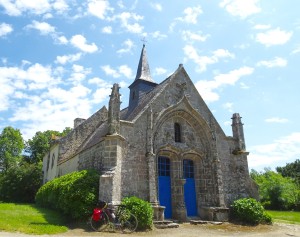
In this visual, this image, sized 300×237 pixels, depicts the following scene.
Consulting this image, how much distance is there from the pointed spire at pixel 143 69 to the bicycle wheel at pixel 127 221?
12170 mm

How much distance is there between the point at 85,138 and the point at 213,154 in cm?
1123

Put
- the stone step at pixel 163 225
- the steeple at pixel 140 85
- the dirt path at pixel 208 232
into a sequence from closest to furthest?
the dirt path at pixel 208 232 → the stone step at pixel 163 225 → the steeple at pixel 140 85

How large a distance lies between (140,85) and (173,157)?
7406 mm

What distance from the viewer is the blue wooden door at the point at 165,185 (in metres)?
14.8

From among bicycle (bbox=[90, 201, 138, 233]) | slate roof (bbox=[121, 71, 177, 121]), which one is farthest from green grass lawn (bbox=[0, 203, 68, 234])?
slate roof (bbox=[121, 71, 177, 121])

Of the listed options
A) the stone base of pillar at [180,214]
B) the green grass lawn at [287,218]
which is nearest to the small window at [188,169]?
the stone base of pillar at [180,214]

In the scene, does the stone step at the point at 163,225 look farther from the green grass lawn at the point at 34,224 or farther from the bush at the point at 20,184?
the bush at the point at 20,184

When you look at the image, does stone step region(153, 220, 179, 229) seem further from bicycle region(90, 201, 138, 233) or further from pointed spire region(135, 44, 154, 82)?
pointed spire region(135, 44, 154, 82)

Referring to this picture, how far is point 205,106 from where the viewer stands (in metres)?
17.7

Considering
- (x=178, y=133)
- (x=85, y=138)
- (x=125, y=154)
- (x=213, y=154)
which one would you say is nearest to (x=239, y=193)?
(x=213, y=154)

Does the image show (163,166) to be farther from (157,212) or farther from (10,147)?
(10,147)

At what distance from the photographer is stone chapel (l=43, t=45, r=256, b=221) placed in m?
13.3

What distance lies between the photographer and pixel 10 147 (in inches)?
1721

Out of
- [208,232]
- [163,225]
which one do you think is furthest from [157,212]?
[208,232]
